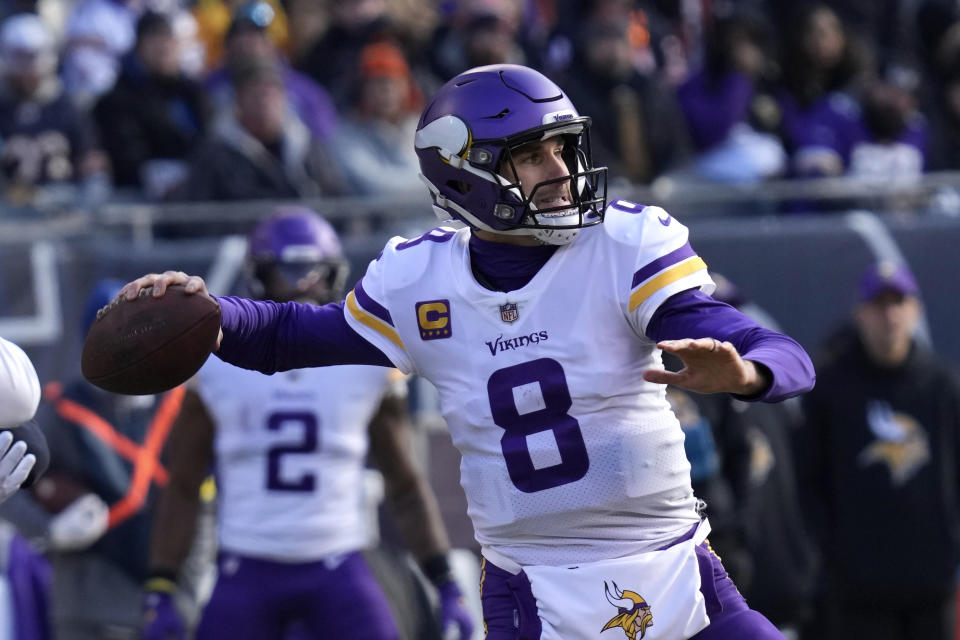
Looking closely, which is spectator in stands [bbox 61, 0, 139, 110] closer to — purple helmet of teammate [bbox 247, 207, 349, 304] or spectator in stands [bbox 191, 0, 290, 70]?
spectator in stands [bbox 191, 0, 290, 70]

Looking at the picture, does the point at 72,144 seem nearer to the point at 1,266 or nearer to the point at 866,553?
the point at 1,266

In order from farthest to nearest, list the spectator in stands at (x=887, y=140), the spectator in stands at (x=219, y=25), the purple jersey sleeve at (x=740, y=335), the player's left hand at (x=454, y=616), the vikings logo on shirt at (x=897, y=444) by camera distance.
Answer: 1. the spectator in stands at (x=219, y=25)
2. the spectator in stands at (x=887, y=140)
3. the vikings logo on shirt at (x=897, y=444)
4. the player's left hand at (x=454, y=616)
5. the purple jersey sleeve at (x=740, y=335)

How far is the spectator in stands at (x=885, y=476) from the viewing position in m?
6.21

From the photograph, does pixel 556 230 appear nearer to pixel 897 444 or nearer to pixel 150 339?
pixel 150 339

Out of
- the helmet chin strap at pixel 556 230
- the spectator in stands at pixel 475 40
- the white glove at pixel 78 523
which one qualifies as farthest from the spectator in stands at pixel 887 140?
the helmet chin strap at pixel 556 230

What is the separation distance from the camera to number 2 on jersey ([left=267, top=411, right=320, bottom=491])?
202 inches

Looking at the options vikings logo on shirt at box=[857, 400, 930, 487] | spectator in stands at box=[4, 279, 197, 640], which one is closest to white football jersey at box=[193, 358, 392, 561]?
spectator in stands at box=[4, 279, 197, 640]

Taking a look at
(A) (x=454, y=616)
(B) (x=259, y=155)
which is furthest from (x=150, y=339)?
(B) (x=259, y=155)

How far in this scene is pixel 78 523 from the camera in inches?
226

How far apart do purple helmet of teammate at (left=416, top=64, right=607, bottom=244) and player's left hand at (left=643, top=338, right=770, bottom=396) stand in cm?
59

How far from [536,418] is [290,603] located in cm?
198

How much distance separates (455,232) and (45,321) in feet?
11.1

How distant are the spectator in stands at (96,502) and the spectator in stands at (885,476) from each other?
2.62 m

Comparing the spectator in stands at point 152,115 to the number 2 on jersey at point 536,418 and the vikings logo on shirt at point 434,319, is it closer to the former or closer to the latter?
the vikings logo on shirt at point 434,319
